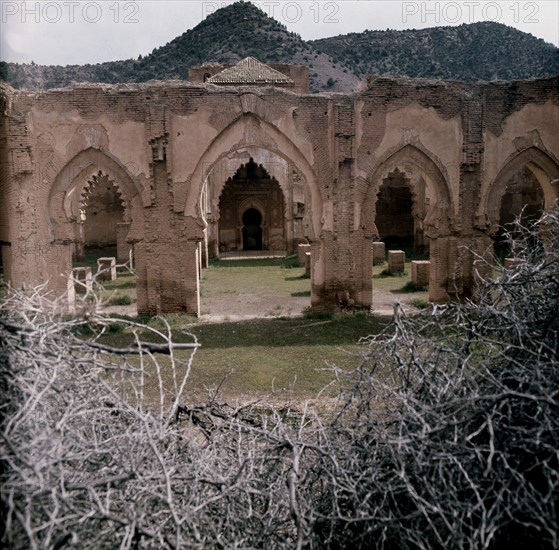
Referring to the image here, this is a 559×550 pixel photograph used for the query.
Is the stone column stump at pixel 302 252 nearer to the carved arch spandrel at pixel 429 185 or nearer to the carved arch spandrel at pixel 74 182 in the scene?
the carved arch spandrel at pixel 429 185

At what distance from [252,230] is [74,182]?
18.6 m

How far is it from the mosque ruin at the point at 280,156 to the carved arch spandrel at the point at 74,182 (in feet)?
0.09

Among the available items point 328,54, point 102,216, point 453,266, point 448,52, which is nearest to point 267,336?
point 453,266

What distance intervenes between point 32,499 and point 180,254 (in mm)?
9315

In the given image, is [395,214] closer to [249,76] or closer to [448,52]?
[249,76]

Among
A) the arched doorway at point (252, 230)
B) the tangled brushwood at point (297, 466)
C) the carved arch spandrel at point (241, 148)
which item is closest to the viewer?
the tangled brushwood at point (297, 466)

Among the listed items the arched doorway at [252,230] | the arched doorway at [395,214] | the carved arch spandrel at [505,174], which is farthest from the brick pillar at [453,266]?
the arched doorway at [252,230]

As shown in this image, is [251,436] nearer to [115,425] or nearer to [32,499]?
[115,425]

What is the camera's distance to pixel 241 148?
11.9 m

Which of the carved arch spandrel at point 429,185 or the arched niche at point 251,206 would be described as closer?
the carved arch spandrel at point 429,185

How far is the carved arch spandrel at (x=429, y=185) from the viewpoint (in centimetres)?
1212

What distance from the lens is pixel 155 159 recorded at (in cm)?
1166

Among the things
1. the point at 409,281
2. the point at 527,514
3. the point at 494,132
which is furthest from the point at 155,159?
the point at 527,514

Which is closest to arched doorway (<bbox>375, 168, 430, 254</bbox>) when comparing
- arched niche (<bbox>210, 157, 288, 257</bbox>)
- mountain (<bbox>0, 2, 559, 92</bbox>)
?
arched niche (<bbox>210, 157, 288, 257</bbox>)
